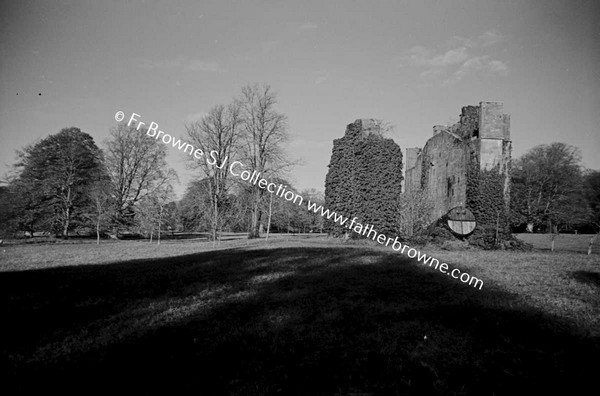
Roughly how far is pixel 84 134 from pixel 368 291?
3787cm

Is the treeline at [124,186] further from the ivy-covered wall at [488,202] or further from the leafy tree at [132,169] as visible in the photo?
the ivy-covered wall at [488,202]

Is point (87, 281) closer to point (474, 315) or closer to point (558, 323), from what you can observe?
point (474, 315)

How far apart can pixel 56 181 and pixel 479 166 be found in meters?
37.4

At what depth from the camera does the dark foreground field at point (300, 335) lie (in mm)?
3383

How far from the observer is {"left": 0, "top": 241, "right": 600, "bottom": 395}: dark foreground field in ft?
11.1

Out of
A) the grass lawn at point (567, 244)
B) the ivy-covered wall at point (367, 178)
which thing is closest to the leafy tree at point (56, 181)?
the ivy-covered wall at point (367, 178)

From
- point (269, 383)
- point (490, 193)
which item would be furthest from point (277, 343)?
point (490, 193)

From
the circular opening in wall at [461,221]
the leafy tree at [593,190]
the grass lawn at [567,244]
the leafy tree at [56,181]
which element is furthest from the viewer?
the leafy tree at [593,190]

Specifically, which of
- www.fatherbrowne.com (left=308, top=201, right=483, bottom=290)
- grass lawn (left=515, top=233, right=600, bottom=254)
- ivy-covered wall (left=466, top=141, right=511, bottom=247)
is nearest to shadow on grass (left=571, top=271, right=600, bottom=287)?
www.fatherbrowne.com (left=308, top=201, right=483, bottom=290)

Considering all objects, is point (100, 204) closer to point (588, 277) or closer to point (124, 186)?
point (124, 186)

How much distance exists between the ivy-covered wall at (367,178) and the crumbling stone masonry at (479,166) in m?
4.19

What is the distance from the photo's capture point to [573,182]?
136ft

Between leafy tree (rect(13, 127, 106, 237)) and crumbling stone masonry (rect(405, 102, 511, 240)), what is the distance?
3394 cm

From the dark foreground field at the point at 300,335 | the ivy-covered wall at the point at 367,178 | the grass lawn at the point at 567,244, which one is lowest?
the dark foreground field at the point at 300,335
